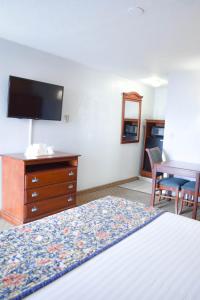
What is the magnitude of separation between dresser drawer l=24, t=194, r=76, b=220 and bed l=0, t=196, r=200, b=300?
127 cm

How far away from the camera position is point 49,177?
318cm

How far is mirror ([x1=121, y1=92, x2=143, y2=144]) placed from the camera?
17.5 feet

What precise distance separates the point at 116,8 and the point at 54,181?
2.11m

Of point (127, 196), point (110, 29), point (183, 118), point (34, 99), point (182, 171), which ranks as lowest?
point (127, 196)

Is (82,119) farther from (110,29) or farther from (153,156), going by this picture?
(110,29)

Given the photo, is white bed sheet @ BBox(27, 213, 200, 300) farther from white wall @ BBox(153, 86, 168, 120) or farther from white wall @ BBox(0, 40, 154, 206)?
white wall @ BBox(153, 86, 168, 120)

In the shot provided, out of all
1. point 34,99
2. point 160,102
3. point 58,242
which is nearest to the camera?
point 58,242

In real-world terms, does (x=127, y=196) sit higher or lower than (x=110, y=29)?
lower

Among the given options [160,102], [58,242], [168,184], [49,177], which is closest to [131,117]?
[160,102]

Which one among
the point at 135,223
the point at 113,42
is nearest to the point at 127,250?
the point at 135,223

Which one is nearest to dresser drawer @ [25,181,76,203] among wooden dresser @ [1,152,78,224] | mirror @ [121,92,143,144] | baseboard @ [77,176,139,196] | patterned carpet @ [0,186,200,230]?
wooden dresser @ [1,152,78,224]

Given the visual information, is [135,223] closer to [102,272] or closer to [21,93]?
[102,272]

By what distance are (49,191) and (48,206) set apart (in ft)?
0.63

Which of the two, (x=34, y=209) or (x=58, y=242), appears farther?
(x=34, y=209)
